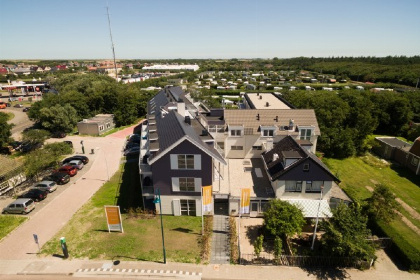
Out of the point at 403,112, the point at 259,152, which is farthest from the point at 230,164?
the point at 403,112

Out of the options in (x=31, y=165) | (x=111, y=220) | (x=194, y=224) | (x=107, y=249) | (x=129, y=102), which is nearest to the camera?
(x=107, y=249)

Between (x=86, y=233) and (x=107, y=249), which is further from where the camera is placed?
(x=86, y=233)

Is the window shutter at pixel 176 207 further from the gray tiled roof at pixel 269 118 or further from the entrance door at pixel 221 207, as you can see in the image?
the gray tiled roof at pixel 269 118

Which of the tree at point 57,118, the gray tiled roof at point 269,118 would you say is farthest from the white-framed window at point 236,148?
the tree at point 57,118

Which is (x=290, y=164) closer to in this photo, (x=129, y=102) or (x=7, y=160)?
(x=7, y=160)

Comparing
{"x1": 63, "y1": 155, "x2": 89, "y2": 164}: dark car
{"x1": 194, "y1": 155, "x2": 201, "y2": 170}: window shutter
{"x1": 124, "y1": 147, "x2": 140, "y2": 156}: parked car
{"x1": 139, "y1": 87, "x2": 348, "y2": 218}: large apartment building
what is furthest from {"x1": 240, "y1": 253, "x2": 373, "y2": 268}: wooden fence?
{"x1": 63, "y1": 155, "x2": 89, "y2": 164}: dark car

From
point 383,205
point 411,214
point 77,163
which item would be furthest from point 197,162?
point 411,214

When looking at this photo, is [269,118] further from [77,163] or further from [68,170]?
[68,170]
